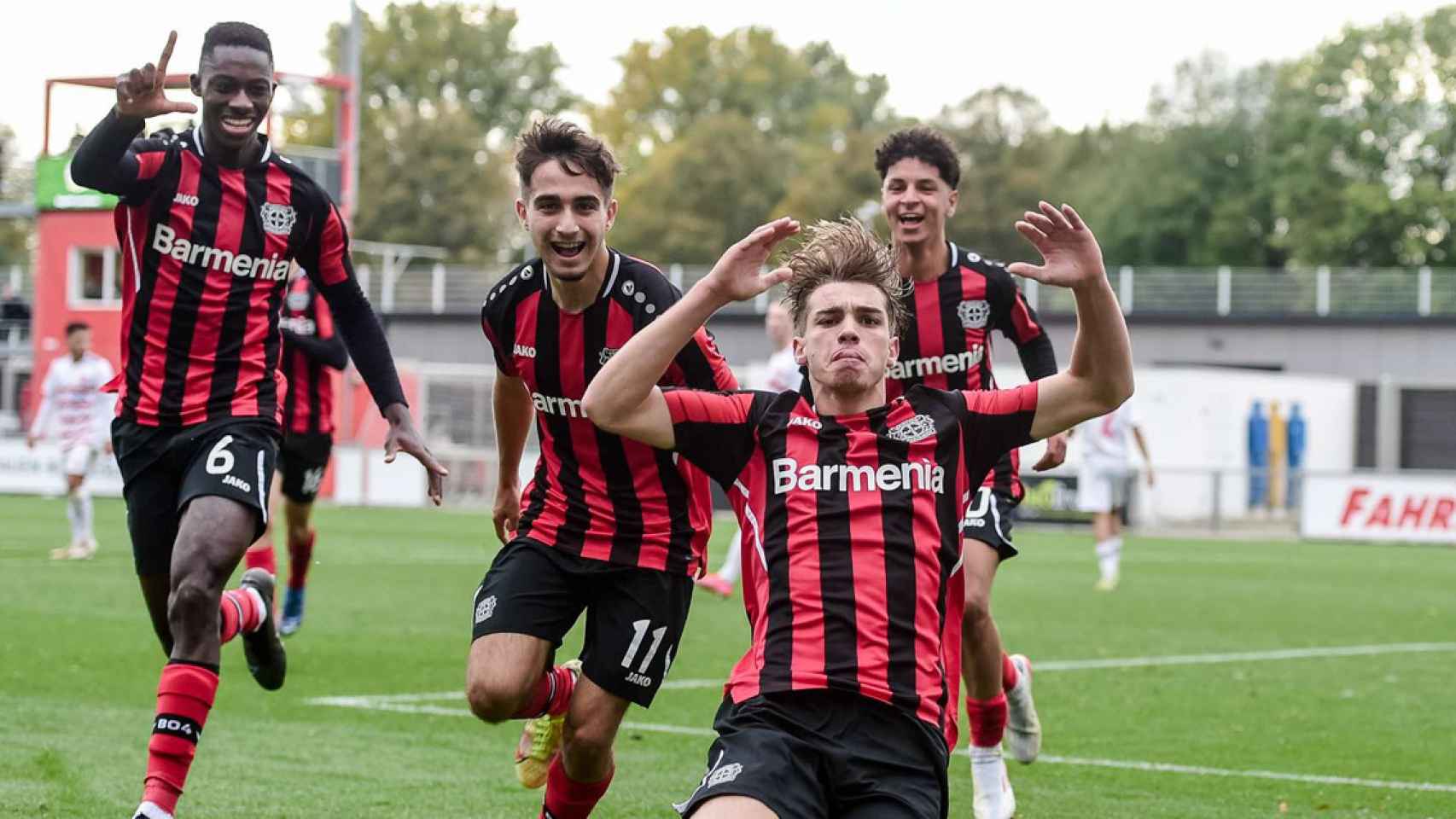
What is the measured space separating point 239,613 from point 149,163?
183cm

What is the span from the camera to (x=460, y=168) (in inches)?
2682

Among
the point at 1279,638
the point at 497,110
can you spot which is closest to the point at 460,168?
the point at 497,110

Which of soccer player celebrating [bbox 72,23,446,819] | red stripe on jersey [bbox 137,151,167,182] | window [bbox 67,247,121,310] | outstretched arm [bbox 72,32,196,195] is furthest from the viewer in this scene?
window [bbox 67,247,121,310]

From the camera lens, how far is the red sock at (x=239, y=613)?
7488 millimetres

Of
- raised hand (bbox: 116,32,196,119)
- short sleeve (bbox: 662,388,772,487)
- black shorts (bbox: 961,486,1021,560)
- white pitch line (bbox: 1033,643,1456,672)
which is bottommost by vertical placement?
white pitch line (bbox: 1033,643,1456,672)

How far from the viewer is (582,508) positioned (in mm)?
6324

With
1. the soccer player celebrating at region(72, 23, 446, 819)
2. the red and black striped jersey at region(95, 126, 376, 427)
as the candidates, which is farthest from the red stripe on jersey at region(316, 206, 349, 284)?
the red and black striped jersey at region(95, 126, 376, 427)

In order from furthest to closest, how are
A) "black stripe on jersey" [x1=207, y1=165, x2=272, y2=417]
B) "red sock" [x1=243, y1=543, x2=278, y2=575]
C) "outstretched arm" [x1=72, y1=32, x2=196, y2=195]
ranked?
"red sock" [x1=243, y1=543, x2=278, y2=575]
"black stripe on jersey" [x1=207, y1=165, x2=272, y2=417]
"outstretched arm" [x1=72, y1=32, x2=196, y2=195]

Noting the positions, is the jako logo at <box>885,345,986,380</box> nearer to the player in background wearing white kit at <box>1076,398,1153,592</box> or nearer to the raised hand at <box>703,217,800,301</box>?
the raised hand at <box>703,217,800,301</box>

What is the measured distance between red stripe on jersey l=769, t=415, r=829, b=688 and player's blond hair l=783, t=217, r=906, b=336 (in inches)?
14.9

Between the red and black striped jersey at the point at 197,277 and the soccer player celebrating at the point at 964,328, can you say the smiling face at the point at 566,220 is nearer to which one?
the red and black striped jersey at the point at 197,277

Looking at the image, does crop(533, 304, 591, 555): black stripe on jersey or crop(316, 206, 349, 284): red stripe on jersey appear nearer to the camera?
crop(533, 304, 591, 555): black stripe on jersey

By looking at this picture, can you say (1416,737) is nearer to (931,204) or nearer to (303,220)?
(931,204)

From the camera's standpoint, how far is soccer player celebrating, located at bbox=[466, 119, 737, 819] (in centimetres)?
618
